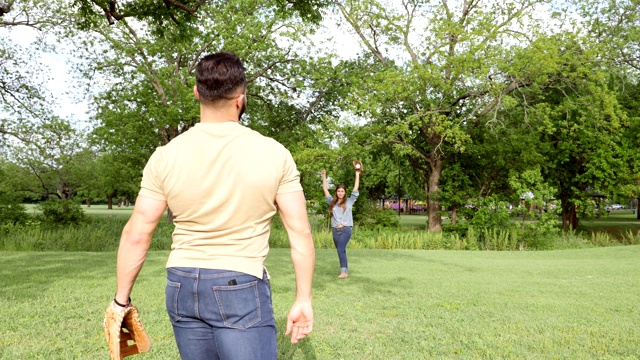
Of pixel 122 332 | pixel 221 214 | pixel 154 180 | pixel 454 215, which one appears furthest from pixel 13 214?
pixel 221 214

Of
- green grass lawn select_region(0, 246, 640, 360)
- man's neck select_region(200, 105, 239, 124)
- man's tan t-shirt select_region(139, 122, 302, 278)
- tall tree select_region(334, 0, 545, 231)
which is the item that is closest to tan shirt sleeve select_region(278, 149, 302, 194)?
man's tan t-shirt select_region(139, 122, 302, 278)

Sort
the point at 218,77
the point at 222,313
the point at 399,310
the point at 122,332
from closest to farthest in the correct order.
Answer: the point at 222,313
the point at 218,77
the point at 122,332
the point at 399,310

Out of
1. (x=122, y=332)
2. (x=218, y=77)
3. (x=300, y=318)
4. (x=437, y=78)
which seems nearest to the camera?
(x=218, y=77)

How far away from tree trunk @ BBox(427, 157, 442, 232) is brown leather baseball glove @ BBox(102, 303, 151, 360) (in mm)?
23927

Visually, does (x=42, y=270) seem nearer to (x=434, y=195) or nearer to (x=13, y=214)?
(x=13, y=214)

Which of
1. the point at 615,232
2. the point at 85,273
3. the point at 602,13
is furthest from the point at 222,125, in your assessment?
the point at 615,232

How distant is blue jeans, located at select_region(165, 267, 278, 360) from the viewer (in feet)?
6.85

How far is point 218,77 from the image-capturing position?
2.22m

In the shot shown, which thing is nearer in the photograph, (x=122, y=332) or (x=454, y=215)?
(x=122, y=332)

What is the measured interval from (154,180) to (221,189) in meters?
0.32

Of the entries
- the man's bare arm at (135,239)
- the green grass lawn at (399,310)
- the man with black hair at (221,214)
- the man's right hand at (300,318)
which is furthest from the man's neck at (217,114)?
the green grass lawn at (399,310)

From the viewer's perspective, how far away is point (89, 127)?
32281 millimetres

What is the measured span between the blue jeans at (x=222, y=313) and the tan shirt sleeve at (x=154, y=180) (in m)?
0.34

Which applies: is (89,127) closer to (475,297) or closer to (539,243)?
(539,243)
